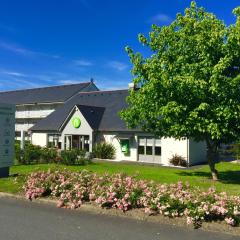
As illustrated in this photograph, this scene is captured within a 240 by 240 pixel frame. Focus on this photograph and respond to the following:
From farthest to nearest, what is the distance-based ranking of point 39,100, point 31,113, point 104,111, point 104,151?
point 31,113
point 39,100
point 104,111
point 104,151

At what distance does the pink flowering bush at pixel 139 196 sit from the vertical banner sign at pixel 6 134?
5.97 metres

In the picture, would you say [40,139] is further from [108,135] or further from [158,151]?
[158,151]

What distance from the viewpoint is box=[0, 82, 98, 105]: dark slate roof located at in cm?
5722

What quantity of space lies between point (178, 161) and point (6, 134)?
15272mm

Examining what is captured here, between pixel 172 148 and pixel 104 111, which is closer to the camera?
pixel 172 148

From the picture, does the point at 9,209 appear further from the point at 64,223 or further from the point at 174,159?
the point at 174,159

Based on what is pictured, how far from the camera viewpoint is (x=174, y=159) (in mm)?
30547

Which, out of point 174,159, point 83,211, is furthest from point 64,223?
point 174,159

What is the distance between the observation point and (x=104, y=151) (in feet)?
114

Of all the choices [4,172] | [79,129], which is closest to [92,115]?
[79,129]

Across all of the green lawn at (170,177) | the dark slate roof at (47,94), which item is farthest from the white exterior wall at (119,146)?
the dark slate roof at (47,94)

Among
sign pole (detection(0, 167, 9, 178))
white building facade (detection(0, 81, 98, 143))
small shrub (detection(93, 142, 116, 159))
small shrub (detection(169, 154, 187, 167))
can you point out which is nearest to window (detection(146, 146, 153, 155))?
small shrub (detection(169, 154, 187, 167))

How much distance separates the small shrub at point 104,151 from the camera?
34625mm

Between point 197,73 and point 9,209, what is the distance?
10511 mm
